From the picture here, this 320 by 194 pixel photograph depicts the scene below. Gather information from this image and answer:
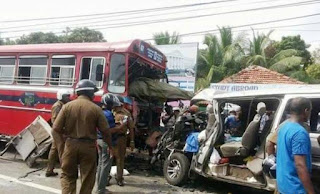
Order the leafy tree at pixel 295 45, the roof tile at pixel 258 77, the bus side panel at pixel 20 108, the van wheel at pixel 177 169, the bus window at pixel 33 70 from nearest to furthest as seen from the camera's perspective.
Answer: the van wheel at pixel 177 169 → the bus side panel at pixel 20 108 → the bus window at pixel 33 70 → the roof tile at pixel 258 77 → the leafy tree at pixel 295 45

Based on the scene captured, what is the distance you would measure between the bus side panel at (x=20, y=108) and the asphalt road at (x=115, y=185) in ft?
4.35

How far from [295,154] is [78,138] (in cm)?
273

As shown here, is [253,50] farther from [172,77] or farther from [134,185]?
[134,185]

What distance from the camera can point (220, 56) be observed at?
23.4 metres

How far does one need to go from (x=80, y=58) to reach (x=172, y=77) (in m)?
13.4

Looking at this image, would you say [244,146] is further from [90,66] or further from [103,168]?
[90,66]

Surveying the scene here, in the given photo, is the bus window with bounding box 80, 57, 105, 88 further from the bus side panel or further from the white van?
the white van

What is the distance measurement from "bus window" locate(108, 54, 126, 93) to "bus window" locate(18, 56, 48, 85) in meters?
1.99

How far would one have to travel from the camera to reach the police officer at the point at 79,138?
16.0 feet

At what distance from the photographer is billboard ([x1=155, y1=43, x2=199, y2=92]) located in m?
21.3

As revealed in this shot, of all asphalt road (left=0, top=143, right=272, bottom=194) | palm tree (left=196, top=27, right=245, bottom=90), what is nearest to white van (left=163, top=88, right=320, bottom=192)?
asphalt road (left=0, top=143, right=272, bottom=194)

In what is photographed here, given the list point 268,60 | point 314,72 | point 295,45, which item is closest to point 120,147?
point 268,60

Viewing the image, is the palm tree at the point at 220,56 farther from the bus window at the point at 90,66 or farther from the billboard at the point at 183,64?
the bus window at the point at 90,66

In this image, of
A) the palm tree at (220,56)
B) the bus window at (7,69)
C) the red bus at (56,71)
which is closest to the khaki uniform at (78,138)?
the red bus at (56,71)
